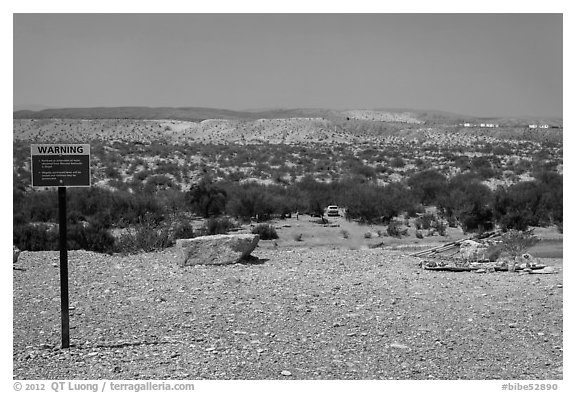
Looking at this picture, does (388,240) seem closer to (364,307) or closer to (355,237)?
(355,237)

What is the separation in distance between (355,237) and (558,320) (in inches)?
415

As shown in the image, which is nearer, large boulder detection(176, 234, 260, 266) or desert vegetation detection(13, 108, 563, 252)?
large boulder detection(176, 234, 260, 266)

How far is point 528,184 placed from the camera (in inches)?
1126

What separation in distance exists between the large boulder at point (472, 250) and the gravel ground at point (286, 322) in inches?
59.0

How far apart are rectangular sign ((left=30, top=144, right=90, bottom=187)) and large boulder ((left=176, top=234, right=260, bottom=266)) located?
518cm

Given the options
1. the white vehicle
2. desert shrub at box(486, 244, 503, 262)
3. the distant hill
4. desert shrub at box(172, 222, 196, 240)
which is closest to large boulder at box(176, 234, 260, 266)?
desert shrub at box(172, 222, 196, 240)

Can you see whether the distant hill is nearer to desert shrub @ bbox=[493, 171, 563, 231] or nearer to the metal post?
desert shrub @ bbox=[493, 171, 563, 231]

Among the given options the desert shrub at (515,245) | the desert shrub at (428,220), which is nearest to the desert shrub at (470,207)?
the desert shrub at (428,220)

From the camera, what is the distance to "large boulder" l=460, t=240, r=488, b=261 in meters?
14.1

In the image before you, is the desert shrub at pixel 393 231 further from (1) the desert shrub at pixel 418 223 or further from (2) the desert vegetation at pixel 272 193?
(1) the desert shrub at pixel 418 223

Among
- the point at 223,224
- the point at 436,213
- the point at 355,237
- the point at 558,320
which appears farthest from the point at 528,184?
the point at 558,320

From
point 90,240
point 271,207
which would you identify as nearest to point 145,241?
point 90,240

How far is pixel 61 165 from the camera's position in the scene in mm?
8070

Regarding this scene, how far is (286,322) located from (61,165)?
3.45m
